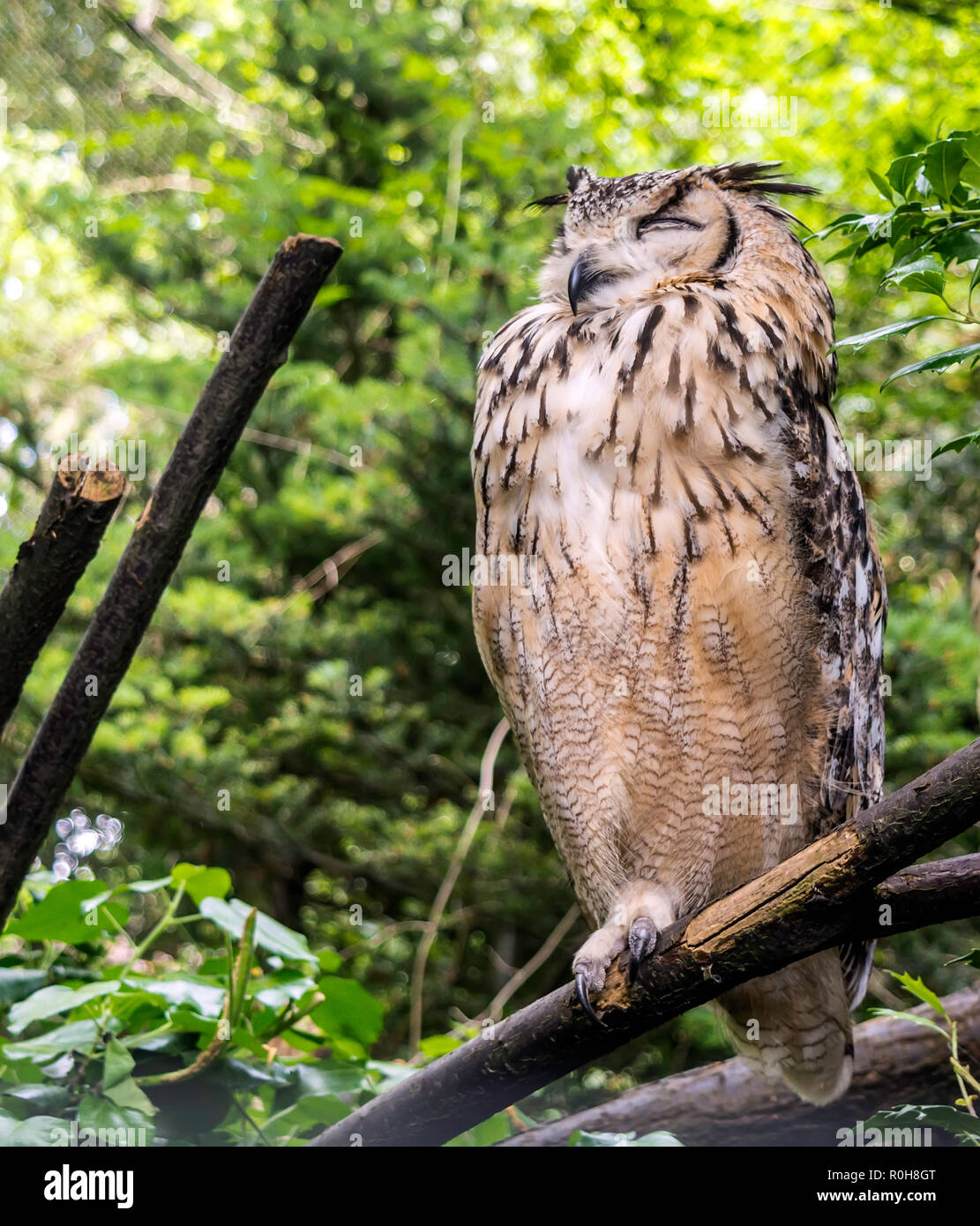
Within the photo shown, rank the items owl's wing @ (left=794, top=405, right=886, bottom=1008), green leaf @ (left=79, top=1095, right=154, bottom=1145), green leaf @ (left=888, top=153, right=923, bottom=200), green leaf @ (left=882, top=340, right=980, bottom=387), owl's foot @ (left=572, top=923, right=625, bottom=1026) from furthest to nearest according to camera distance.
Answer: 1. owl's wing @ (left=794, top=405, right=886, bottom=1008)
2. green leaf @ (left=79, top=1095, right=154, bottom=1145)
3. owl's foot @ (left=572, top=923, right=625, bottom=1026)
4. green leaf @ (left=888, top=153, right=923, bottom=200)
5. green leaf @ (left=882, top=340, right=980, bottom=387)

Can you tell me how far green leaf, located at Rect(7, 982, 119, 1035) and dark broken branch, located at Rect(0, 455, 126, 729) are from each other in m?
0.51

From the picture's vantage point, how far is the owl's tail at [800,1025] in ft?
6.40

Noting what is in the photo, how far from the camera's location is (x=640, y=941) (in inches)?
64.2

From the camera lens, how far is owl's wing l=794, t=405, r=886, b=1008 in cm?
176

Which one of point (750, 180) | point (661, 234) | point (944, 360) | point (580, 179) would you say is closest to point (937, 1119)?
point (944, 360)

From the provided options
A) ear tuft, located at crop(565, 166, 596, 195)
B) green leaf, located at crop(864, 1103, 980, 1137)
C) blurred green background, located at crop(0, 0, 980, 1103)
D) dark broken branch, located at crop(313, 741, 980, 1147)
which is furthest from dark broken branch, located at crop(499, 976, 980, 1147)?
ear tuft, located at crop(565, 166, 596, 195)

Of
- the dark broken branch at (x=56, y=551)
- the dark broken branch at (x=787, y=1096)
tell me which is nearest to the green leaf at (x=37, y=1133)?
the dark broken branch at (x=56, y=551)

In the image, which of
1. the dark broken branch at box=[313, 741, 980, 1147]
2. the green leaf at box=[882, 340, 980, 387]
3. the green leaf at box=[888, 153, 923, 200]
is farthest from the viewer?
the green leaf at box=[888, 153, 923, 200]

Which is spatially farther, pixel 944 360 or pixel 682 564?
pixel 682 564

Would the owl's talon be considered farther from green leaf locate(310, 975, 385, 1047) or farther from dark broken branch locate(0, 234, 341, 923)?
dark broken branch locate(0, 234, 341, 923)

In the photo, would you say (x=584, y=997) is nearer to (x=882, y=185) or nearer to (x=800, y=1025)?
(x=800, y=1025)

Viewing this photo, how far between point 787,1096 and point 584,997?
3.48 feet
